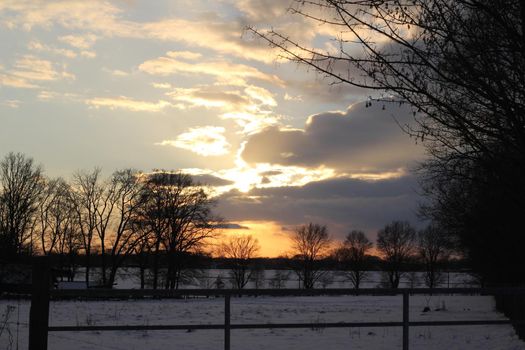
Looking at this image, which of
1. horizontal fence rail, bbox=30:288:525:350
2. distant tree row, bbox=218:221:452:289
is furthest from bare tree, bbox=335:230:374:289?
horizontal fence rail, bbox=30:288:525:350

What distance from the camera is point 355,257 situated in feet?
386

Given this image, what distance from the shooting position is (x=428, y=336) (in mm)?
16266

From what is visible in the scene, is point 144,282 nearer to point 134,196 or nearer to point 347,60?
point 134,196

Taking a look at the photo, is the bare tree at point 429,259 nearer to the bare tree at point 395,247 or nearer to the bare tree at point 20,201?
the bare tree at point 395,247

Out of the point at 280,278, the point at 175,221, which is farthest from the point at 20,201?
the point at 280,278

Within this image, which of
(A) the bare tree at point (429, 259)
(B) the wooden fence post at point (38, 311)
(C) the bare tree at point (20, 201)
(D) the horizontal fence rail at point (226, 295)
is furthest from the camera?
(A) the bare tree at point (429, 259)

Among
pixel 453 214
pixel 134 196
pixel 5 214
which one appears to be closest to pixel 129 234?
pixel 134 196

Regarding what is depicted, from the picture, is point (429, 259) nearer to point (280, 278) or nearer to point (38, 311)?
point (280, 278)

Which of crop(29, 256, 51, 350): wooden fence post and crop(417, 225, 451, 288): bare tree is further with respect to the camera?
crop(417, 225, 451, 288): bare tree

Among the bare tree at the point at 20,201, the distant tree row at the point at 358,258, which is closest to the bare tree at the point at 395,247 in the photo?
the distant tree row at the point at 358,258

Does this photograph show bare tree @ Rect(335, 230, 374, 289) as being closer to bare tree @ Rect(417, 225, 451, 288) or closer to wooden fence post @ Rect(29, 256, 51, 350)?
bare tree @ Rect(417, 225, 451, 288)

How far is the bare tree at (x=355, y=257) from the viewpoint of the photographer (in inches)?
A: 4510

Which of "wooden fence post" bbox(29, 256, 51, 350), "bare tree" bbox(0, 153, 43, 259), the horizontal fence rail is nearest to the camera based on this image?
the horizontal fence rail

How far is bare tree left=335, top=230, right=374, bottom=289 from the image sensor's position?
11456cm
